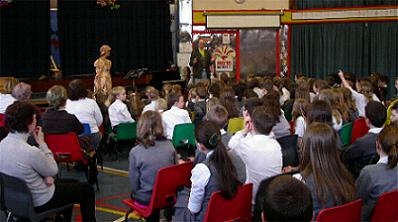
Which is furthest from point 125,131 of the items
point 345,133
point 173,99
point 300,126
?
point 345,133

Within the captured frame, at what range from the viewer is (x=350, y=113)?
253 inches

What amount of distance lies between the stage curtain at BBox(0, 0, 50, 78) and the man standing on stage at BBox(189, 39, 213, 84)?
A: 3.71 metres

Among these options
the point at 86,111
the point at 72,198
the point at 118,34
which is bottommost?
the point at 72,198

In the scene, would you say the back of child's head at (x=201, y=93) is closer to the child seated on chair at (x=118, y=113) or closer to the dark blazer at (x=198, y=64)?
the child seated on chair at (x=118, y=113)

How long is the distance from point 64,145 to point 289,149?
229 cm

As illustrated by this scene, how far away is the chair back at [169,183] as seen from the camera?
3.95m

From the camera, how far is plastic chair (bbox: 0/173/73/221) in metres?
3.71

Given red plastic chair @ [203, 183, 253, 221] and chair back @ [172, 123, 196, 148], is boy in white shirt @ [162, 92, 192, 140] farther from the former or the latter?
red plastic chair @ [203, 183, 253, 221]

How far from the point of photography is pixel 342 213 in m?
2.81

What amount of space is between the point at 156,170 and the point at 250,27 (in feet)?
37.2

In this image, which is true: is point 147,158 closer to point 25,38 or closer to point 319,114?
point 319,114

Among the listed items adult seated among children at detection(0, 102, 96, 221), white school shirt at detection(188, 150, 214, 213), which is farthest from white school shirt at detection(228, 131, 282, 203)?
adult seated among children at detection(0, 102, 96, 221)

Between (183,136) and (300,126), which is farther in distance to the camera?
(183,136)

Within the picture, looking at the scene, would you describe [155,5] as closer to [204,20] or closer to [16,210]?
[204,20]
